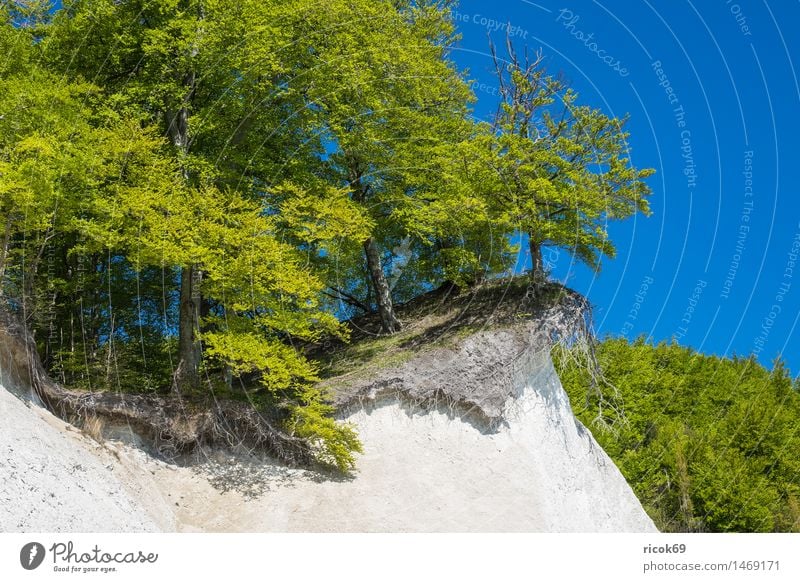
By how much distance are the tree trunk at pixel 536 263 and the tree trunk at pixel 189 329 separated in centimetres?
1134

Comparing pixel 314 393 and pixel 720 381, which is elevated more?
pixel 720 381

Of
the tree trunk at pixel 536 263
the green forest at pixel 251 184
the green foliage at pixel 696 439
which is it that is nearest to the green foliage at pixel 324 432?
the green forest at pixel 251 184

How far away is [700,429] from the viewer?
4706 centimetres

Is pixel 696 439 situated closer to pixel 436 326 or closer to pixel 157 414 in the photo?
pixel 436 326

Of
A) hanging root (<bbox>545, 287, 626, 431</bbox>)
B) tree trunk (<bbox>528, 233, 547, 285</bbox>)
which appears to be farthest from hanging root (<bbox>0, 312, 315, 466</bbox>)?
tree trunk (<bbox>528, 233, 547, 285</bbox>)

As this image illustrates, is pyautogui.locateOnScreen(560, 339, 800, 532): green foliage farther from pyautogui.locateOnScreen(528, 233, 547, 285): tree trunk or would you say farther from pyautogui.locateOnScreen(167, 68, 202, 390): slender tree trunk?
pyautogui.locateOnScreen(167, 68, 202, 390): slender tree trunk

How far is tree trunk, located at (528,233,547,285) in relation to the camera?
31281 millimetres

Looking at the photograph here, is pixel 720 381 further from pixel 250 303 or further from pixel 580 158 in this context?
pixel 250 303

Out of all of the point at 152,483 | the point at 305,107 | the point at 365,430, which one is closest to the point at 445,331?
the point at 365,430

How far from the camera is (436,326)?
106 feet

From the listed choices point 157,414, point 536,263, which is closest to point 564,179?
point 536,263

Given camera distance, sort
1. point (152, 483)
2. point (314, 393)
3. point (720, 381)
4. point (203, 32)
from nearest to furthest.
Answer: point (152, 483), point (314, 393), point (203, 32), point (720, 381)

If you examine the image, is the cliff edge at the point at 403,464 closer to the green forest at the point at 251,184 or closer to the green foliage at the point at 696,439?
the green forest at the point at 251,184

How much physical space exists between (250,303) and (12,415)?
23.3 feet
